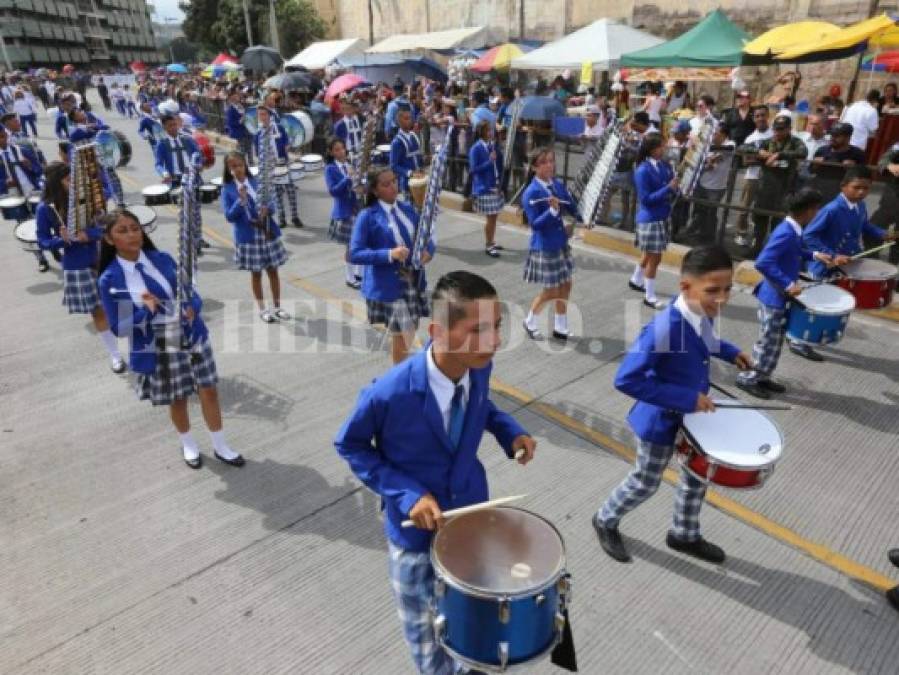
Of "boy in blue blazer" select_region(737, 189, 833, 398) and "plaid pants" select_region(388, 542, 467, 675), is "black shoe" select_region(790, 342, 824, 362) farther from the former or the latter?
"plaid pants" select_region(388, 542, 467, 675)

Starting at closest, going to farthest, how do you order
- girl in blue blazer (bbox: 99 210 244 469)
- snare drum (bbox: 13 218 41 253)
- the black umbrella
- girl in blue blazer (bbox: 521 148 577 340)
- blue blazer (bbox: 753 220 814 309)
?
1. girl in blue blazer (bbox: 99 210 244 469)
2. blue blazer (bbox: 753 220 814 309)
3. girl in blue blazer (bbox: 521 148 577 340)
4. snare drum (bbox: 13 218 41 253)
5. the black umbrella

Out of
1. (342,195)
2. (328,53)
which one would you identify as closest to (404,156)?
(342,195)

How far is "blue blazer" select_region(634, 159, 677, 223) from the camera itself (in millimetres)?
6586

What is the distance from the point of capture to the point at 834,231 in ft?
16.8

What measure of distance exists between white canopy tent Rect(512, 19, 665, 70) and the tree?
31.4m

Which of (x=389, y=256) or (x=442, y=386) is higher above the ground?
(x=442, y=386)

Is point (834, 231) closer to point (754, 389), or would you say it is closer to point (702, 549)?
point (754, 389)

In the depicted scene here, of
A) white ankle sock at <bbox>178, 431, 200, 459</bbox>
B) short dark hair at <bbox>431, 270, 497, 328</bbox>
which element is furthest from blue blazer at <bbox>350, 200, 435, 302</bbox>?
short dark hair at <bbox>431, 270, 497, 328</bbox>

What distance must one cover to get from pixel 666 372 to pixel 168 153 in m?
9.21

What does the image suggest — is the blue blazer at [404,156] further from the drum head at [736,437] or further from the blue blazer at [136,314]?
the drum head at [736,437]

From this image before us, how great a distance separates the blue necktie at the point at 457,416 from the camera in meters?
2.26

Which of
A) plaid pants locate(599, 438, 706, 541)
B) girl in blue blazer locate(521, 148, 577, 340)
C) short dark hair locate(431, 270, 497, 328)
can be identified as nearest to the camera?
short dark hair locate(431, 270, 497, 328)

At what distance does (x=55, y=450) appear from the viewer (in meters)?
4.77

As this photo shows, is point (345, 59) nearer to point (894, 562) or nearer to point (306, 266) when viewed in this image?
point (306, 266)
